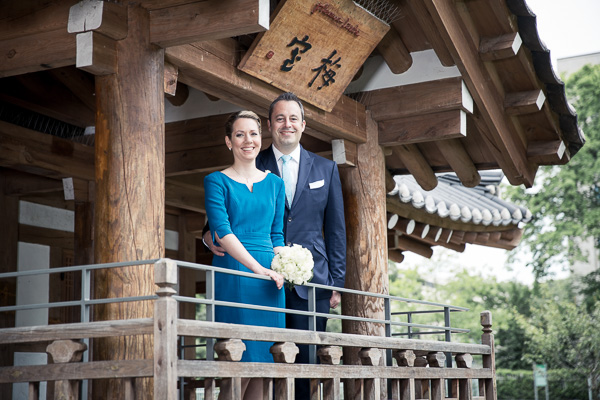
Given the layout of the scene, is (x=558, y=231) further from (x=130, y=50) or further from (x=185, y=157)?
(x=130, y=50)

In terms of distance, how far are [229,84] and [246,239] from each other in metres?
1.20

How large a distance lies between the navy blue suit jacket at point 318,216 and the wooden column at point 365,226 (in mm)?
1326

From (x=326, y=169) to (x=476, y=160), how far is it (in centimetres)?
320

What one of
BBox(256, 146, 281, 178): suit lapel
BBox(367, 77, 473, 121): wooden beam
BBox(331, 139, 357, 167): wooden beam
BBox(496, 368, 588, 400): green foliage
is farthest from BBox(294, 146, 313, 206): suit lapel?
BBox(496, 368, 588, 400): green foliage

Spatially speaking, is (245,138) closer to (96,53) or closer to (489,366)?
(96,53)

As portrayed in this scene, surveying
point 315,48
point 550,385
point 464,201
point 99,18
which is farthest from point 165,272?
point 550,385

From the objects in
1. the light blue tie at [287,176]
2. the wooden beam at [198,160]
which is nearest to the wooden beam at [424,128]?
the wooden beam at [198,160]

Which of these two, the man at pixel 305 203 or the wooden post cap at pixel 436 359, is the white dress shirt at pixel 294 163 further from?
the wooden post cap at pixel 436 359

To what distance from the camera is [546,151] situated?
25.2 ft

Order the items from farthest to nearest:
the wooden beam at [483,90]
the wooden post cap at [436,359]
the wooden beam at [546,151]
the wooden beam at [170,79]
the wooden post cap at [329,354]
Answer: the wooden beam at [546,151]
the wooden beam at [483,90]
the wooden post cap at [436,359]
the wooden beam at [170,79]
the wooden post cap at [329,354]

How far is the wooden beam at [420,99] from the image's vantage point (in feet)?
19.9

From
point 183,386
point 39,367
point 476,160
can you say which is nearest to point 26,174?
point 183,386

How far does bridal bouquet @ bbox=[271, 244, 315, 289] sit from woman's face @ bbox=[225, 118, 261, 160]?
533mm

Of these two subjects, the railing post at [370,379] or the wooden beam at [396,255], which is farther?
the wooden beam at [396,255]
